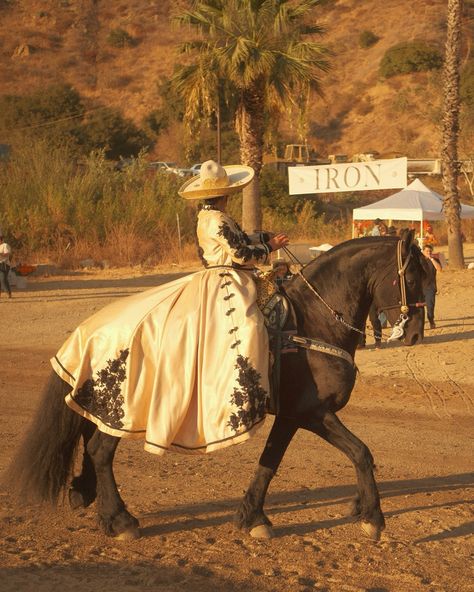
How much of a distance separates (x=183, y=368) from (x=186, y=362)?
1.9 inches

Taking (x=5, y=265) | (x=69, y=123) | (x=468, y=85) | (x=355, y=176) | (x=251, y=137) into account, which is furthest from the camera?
(x=69, y=123)

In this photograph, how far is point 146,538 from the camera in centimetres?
603

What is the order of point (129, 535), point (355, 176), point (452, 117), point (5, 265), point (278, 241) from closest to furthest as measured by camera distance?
point (129, 535) < point (278, 241) < point (5, 265) < point (452, 117) < point (355, 176)

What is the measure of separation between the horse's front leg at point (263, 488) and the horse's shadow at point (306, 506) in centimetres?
16

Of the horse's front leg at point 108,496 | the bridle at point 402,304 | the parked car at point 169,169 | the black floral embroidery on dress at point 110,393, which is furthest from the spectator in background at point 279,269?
the parked car at point 169,169

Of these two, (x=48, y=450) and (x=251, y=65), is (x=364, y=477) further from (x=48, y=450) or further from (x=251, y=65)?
(x=251, y=65)

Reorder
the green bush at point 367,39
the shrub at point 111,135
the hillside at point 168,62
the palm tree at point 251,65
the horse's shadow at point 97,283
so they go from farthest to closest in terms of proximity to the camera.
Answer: the green bush at point 367,39 < the hillside at point 168,62 < the shrub at point 111,135 < the palm tree at point 251,65 < the horse's shadow at point 97,283

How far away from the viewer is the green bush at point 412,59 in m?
72.9

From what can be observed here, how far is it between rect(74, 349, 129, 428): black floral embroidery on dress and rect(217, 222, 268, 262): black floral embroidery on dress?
1.00 m

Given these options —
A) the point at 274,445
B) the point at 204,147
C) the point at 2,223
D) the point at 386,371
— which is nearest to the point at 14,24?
the point at 204,147

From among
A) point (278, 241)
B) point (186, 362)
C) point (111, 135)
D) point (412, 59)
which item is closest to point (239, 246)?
point (278, 241)

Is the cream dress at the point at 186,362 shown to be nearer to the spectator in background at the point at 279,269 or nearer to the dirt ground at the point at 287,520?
the spectator in background at the point at 279,269

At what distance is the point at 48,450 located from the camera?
623cm

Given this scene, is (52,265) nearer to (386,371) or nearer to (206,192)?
(386,371)
